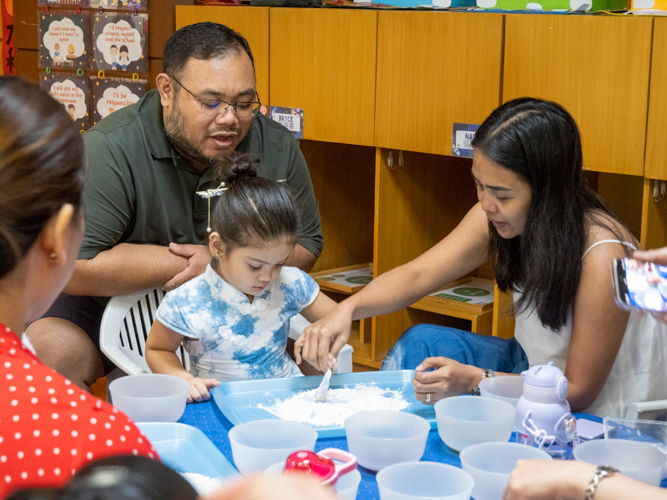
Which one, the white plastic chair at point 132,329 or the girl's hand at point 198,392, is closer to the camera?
the girl's hand at point 198,392

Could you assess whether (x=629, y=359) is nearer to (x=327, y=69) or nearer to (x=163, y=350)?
(x=163, y=350)

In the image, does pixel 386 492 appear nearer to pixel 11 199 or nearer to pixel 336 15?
pixel 11 199

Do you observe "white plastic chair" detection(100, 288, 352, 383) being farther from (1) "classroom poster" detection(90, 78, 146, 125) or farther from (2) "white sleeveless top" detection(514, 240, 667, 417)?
(1) "classroom poster" detection(90, 78, 146, 125)

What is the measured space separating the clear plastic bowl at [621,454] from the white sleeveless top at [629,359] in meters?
0.51

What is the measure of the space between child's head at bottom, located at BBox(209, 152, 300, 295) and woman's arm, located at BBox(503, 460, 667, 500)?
886 mm

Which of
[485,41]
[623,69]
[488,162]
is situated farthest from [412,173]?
[488,162]

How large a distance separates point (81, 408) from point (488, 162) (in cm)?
110

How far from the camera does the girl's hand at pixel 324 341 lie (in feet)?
5.34

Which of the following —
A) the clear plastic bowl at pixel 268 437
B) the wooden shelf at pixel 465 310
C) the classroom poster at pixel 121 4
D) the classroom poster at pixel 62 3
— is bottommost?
the wooden shelf at pixel 465 310

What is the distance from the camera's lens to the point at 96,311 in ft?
7.25

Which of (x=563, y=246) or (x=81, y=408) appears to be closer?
(x=81, y=408)

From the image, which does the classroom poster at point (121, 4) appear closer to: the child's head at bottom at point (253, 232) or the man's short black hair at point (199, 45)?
the man's short black hair at point (199, 45)

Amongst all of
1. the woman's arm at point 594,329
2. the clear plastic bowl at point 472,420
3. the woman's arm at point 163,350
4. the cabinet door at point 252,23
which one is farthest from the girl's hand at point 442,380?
the cabinet door at point 252,23

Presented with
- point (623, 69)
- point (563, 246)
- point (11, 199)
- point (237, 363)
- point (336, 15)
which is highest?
point (336, 15)
